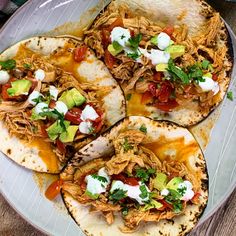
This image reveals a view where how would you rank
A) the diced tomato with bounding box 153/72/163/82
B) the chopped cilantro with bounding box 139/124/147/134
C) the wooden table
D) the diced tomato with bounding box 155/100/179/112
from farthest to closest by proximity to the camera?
the wooden table
the diced tomato with bounding box 155/100/179/112
the diced tomato with bounding box 153/72/163/82
the chopped cilantro with bounding box 139/124/147/134

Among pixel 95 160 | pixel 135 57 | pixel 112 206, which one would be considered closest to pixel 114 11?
pixel 135 57

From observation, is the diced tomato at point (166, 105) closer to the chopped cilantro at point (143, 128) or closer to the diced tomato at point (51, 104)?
the chopped cilantro at point (143, 128)

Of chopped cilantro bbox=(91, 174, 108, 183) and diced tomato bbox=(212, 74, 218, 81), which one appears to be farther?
diced tomato bbox=(212, 74, 218, 81)

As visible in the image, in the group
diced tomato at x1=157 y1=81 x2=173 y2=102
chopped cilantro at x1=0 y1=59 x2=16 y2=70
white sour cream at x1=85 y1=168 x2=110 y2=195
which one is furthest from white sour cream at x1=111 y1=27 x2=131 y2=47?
white sour cream at x1=85 y1=168 x2=110 y2=195

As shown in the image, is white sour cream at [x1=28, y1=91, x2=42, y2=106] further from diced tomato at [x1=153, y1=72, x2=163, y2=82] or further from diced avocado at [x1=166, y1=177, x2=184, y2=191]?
diced avocado at [x1=166, y1=177, x2=184, y2=191]

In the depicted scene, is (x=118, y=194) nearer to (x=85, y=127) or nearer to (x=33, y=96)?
(x=85, y=127)

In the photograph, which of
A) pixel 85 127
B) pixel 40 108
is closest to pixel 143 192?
pixel 85 127
